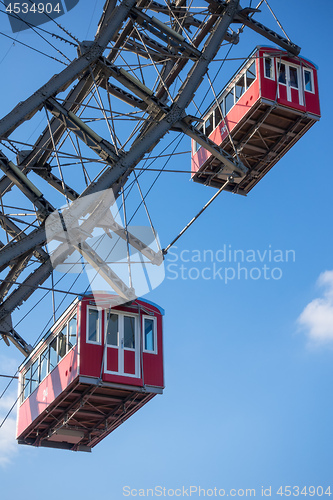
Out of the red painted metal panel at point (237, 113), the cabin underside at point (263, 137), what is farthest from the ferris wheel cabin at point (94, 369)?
the red painted metal panel at point (237, 113)

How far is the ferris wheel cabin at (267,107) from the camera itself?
92.3 feet

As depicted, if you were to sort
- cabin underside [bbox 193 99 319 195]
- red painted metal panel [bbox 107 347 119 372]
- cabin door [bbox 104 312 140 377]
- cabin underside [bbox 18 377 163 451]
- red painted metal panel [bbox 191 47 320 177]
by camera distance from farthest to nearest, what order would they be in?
cabin underside [bbox 193 99 319 195] < red painted metal panel [bbox 191 47 320 177] < cabin underside [bbox 18 377 163 451] < cabin door [bbox 104 312 140 377] < red painted metal panel [bbox 107 347 119 372]

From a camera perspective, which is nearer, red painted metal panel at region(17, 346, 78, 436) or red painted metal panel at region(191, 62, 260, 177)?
red painted metal panel at region(17, 346, 78, 436)

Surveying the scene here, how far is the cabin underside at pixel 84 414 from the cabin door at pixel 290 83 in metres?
10.4

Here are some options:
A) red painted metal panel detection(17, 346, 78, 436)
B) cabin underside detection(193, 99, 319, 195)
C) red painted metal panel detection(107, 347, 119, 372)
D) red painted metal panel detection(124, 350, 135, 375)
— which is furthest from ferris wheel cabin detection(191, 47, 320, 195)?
red painted metal panel detection(17, 346, 78, 436)

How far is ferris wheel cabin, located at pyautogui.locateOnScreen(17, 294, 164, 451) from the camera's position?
2405 cm

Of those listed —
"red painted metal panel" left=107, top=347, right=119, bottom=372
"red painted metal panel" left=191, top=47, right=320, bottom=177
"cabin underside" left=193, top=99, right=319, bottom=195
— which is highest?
"red painted metal panel" left=191, top=47, right=320, bottom=177

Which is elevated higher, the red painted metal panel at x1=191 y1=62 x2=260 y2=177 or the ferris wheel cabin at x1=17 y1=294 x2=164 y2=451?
the red painted metal panel at x1=191 y1=62 x2=260 y2=177

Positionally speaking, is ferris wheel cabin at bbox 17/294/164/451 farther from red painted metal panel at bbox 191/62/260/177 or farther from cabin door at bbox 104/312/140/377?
red painted metal panel at bbox 191/62/260/177

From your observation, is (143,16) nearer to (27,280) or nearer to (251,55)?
(251,55)

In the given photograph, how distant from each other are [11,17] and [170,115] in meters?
5.85

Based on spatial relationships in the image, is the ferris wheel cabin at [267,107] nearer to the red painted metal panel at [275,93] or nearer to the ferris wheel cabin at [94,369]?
the red painted metal panel at [275,93]

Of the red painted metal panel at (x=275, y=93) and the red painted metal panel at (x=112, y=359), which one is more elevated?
the red painted metal panel at (x=275, y=93)

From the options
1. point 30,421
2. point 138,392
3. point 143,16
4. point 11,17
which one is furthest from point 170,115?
point 30,421
